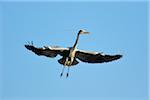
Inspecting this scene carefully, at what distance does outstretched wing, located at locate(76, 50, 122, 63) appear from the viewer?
2733 cm

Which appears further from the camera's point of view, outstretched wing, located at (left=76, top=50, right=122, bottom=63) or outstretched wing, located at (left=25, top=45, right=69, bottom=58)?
outstretched wing, located at (left=76, top=50, right=122, bottom=63)

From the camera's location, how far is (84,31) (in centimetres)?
2745

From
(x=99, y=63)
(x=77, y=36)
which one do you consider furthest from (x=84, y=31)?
(x=99, y=63)

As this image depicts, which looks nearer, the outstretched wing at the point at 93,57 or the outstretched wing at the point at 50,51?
the outstretched wing at the point at 50,51

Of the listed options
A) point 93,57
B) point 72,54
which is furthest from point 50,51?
point 93,57

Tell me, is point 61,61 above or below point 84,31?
below

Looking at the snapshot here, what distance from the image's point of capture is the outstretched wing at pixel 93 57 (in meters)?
27.3

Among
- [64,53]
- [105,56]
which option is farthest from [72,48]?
[105,56]

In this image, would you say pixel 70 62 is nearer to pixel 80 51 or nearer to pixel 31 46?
pixel 80 51

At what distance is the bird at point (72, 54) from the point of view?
2673cm

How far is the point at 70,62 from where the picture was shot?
26.7 metres

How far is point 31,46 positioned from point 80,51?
3058 mm

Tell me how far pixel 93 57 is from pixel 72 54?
1.79 meters

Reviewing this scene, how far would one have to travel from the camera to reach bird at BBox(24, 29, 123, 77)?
2673cm
